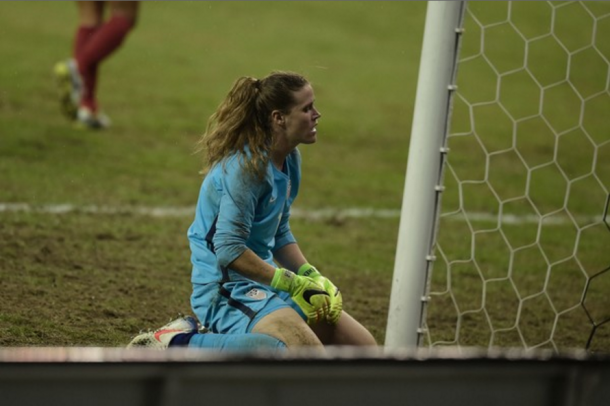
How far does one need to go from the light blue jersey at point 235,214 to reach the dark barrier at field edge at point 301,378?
5.09 feet

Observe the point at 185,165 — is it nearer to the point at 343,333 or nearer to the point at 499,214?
the point at 499,214

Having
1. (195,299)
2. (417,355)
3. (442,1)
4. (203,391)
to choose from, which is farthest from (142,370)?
(442,1)

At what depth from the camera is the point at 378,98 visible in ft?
38.1

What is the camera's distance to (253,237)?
3.72 metres

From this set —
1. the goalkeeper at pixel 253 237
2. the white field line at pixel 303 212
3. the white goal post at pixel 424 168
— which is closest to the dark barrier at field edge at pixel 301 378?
the goalkeeper at pixel 253 237

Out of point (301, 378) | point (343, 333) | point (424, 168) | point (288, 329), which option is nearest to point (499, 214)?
point (424, 168)

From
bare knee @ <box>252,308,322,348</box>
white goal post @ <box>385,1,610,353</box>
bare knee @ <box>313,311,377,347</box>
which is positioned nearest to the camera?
bare knee @ <box>252,308,322,348</box>

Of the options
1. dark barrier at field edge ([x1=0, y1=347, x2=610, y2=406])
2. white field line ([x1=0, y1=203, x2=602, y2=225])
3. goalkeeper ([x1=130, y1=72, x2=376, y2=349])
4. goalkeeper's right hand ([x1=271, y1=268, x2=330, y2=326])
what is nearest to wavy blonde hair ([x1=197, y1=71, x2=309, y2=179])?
goalkeeper ([x1=130, y1=72, x2=376, y2=349])

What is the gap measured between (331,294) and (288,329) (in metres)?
0.32

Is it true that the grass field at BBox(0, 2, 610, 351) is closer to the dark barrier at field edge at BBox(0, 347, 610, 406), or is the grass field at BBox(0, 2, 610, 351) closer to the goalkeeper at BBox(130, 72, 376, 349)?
the goalkeeper at BBox(130, 72, 376, 349)

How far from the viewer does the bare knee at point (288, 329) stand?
3471mm

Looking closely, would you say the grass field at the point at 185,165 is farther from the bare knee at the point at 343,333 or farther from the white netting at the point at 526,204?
the bare knee at the point at 343,333

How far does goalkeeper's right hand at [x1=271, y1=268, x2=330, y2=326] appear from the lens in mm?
3557

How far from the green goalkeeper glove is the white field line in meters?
2.77
